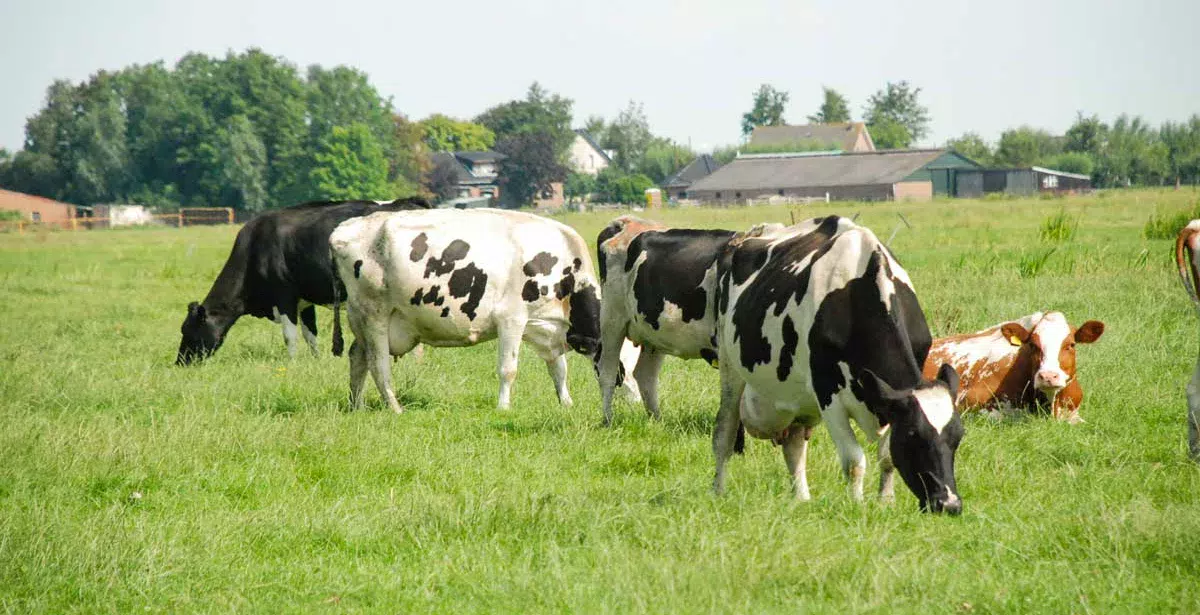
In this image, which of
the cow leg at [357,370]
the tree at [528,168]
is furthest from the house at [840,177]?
the cow leg at [357,370]

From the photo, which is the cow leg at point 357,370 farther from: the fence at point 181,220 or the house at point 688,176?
the house at point 688,176

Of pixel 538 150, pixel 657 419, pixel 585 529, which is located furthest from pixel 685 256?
pixel 538 150

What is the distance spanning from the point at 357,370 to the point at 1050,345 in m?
6.10

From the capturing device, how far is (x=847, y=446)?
6879 mm

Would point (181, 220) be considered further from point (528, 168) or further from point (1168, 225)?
point (1168, 225)

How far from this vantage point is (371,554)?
6.73m

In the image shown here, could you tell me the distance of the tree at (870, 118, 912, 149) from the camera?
158375 mm

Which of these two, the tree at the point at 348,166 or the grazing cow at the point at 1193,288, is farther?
the tree at the point at 348,166

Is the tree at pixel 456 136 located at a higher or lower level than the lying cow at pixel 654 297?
higher

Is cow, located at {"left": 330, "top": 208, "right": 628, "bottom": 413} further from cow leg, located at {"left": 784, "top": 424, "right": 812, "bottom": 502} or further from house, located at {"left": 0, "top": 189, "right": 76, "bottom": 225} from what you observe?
house, located at {"left": 0, "top": 189, "right": 76, "bottom": 225}

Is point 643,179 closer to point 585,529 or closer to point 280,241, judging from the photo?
point 280,241

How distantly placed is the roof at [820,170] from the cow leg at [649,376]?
92364 mm

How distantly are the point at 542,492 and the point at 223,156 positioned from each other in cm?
9696

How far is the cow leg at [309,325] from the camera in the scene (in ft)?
55.4
